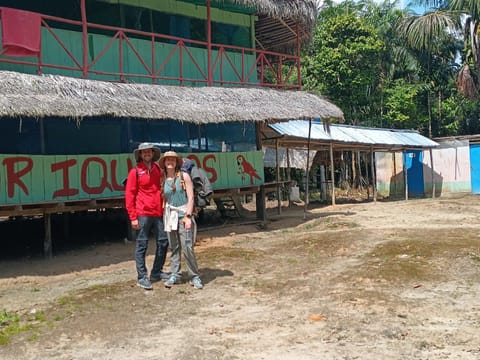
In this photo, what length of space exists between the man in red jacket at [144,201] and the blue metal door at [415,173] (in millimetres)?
18290

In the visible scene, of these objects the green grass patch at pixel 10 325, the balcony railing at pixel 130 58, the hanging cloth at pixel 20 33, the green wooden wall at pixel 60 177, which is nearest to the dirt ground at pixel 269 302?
the green grass patch at pixel 10 325

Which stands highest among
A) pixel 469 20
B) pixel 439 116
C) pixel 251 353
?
pixel 469 20

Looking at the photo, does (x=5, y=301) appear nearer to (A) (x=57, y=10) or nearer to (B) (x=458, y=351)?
(B) (x=458, y=351)

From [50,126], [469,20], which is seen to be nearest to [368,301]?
[50,126]

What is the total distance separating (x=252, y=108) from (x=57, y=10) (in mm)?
4684

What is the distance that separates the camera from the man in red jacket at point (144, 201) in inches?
254

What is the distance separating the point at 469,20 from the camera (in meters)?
23.2

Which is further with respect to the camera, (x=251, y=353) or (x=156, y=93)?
(x=156, y=93)

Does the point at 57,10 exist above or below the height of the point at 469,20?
below

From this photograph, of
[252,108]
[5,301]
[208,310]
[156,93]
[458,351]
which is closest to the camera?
[458,351]

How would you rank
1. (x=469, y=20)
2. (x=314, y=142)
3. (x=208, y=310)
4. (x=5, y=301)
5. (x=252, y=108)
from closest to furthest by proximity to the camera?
(x=208, y=310), (x=5, y=301), (x=252, y=108), (x=314, y=142), (x=469, y=20)

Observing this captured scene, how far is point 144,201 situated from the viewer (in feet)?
21.3

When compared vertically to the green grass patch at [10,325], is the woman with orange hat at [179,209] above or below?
above

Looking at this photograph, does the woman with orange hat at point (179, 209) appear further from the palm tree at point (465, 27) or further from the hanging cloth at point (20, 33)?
the palm tree at point (465, 27)
